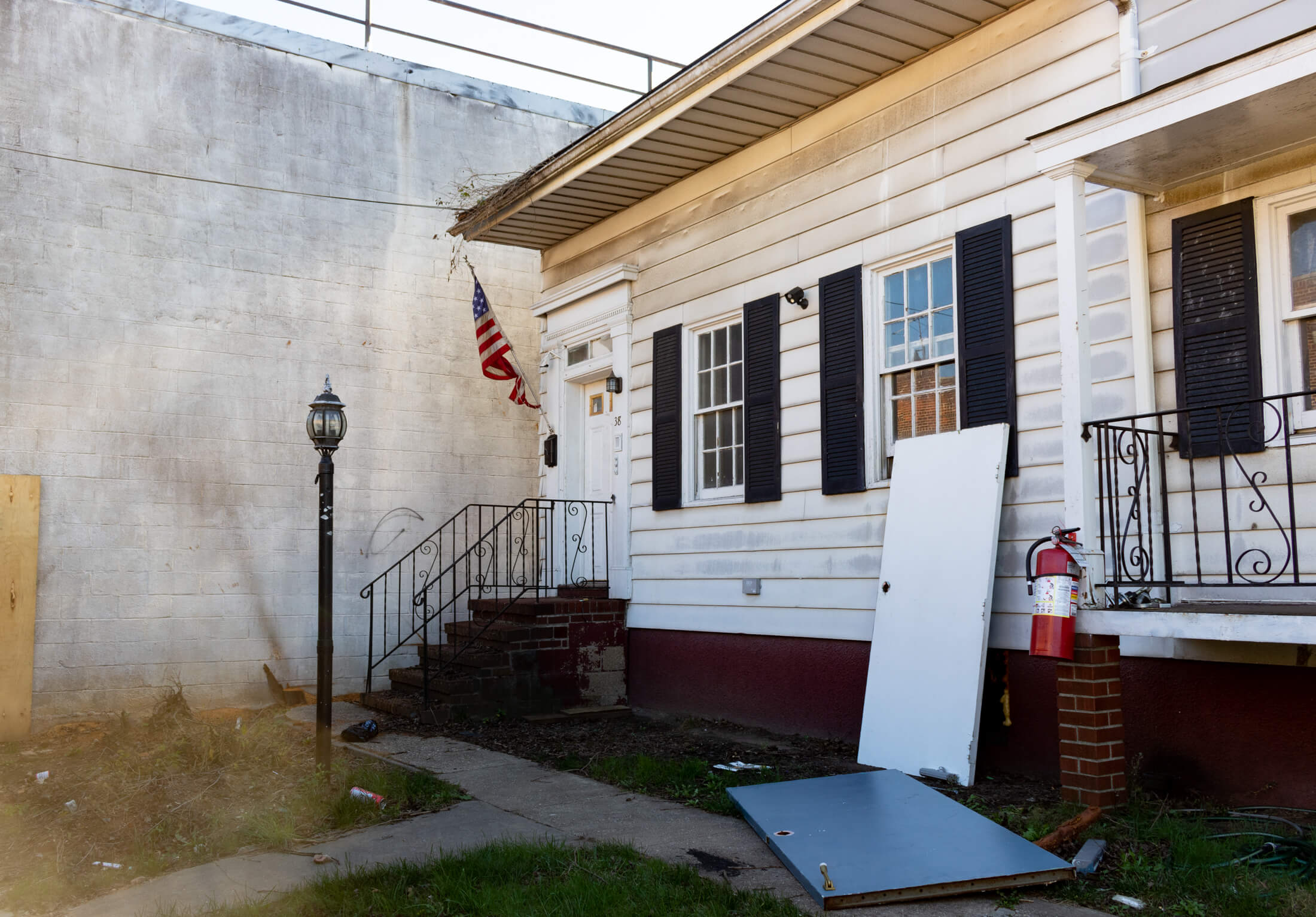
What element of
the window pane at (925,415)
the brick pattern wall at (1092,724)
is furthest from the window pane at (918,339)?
the brick pattern wall at (1092,724)

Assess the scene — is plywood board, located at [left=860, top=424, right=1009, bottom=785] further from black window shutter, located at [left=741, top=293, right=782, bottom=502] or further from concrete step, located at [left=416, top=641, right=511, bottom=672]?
concrete step, located at [left=416, top=641, right=511, bottom=672]

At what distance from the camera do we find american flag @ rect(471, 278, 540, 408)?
10430 millimetres

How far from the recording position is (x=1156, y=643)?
5480 millimetres

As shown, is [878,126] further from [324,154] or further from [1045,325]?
[324,154]

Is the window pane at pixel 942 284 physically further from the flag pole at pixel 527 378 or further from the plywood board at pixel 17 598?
the plywood board at pixel 17 598

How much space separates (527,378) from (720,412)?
11.3 ft

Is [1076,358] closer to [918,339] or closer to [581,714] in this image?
[918,339]

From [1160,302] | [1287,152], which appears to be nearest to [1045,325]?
[1160,302]

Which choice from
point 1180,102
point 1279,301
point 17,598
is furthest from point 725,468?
point 17,598

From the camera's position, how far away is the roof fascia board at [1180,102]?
446 cm

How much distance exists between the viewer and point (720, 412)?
8984 mm

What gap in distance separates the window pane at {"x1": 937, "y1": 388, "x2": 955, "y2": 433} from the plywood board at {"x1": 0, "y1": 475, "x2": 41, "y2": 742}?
7.52m

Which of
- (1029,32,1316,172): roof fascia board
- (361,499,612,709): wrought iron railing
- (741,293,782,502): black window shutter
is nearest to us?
(1029,32,1316,172): roof fascia board

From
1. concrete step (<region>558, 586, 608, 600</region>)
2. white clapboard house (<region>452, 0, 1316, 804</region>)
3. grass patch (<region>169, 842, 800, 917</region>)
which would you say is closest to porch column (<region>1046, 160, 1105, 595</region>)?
white clapboard house (<region>452, 0, 1316, 804</region>)
